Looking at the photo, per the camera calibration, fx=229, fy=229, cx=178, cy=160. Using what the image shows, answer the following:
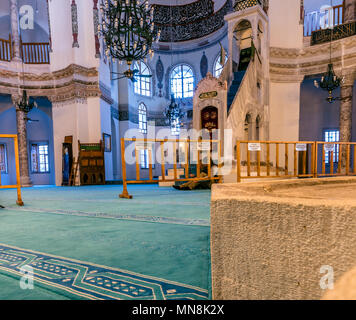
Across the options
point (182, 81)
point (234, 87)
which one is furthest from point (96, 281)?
point (182, 81)

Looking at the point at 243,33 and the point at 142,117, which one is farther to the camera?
the point at 142,117

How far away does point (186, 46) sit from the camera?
52.6ft

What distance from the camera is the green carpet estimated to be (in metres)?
1.40

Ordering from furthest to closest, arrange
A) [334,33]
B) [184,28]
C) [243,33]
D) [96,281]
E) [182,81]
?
1. [182,81]
2. [184,28]
3. [334,33]
4. [243,33]
5. [96,281]

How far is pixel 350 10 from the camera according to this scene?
382 inches

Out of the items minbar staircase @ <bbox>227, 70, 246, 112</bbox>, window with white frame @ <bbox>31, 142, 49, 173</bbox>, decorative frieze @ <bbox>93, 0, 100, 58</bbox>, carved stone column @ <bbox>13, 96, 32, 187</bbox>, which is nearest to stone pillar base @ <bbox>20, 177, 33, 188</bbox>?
carved stone column @ <bbox>13, 96, 32, 187</bbox>

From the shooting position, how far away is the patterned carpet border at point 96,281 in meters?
1.18

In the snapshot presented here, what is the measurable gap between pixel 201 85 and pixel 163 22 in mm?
11317

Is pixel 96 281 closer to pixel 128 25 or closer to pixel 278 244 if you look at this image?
pixel 278 244

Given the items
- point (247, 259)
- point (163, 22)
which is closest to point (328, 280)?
point (247, 259)

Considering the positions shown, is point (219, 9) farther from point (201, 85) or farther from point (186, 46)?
point (201, 85)

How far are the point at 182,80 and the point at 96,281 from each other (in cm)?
Result: 1642

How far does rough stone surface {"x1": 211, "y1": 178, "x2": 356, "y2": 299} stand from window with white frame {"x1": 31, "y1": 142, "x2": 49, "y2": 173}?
1389 centimetres

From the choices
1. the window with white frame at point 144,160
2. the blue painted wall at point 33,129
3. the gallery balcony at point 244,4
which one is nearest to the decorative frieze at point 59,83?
the blue painted wall at point 33,129
